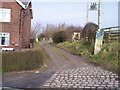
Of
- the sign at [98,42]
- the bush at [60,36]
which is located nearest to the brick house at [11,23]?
the sign at [98,42]

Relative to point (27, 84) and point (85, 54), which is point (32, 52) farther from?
point (85, 54)

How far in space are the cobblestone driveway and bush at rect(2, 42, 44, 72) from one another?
2.95 metres

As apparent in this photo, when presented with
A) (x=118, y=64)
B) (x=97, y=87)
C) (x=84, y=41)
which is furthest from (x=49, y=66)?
(x=84, y=41)

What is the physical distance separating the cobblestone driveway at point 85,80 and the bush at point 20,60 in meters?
2.95

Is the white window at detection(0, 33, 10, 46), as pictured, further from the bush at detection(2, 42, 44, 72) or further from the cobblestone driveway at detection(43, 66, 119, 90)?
Answer: the cobblestone driveway at detection(43, 66, 119, 90)

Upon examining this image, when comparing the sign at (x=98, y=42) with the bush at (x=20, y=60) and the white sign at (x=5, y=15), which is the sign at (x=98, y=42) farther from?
the white sign at (x=5, y=15)

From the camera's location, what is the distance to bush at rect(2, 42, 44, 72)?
16516 mm

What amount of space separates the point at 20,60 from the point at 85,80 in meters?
5.41

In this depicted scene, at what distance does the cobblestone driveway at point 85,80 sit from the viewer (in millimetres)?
11641

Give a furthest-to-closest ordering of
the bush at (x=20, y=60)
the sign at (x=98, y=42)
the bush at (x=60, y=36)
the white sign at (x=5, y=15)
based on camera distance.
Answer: the bush at (x=60, y=36) → the white sign at (x=5, y=15) → the sign at (x=98, y=42) → the bush at (x=20, y=60)

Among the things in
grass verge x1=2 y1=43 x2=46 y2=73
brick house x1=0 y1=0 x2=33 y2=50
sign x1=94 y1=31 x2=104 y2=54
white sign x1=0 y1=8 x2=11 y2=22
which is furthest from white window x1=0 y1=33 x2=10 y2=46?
grass verge x1=2 y1=43 x2=46 y2=73

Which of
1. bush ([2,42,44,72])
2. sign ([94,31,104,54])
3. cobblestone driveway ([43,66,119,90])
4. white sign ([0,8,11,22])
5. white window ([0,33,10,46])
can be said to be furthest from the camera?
white sign ([0,8,11,22])

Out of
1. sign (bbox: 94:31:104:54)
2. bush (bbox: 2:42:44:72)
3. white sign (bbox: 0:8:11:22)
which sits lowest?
bush (bbox: 2:42:44:72)

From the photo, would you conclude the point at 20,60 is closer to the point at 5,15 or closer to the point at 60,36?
the point at 5,15
